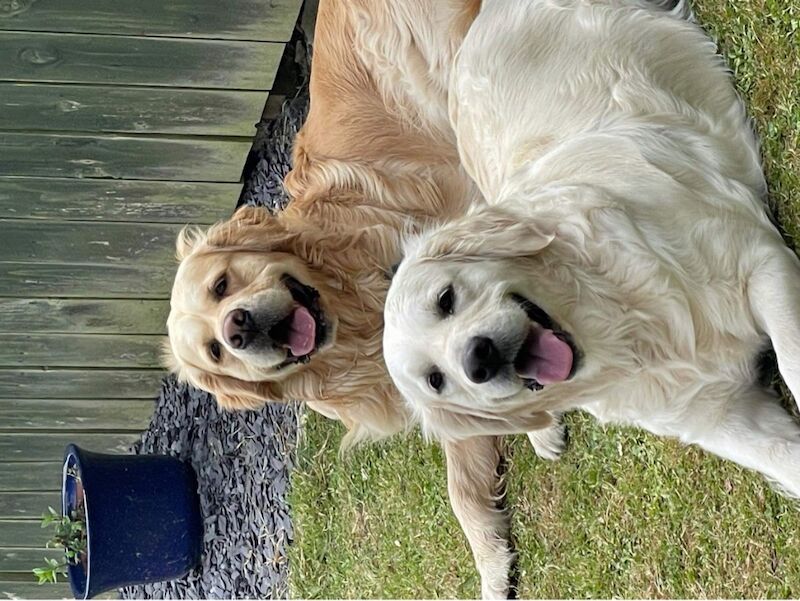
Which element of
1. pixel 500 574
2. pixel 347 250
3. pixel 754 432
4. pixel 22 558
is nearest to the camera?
pixel 754 432

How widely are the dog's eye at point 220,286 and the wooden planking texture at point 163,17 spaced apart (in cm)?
145

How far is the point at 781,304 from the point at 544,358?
0.58m

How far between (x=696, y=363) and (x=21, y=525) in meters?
5.34

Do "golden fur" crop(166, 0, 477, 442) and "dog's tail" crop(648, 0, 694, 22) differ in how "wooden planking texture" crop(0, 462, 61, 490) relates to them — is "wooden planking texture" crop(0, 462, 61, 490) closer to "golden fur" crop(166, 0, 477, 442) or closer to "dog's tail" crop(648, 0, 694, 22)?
"golden fur" crop(166, 0, 477, 442)

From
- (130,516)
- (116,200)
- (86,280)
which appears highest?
(116,200)

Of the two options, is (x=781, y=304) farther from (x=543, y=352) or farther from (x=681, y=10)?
(x=681, y=10)

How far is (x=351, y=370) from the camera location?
4227mm

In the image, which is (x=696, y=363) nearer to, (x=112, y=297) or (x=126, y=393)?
(x=112, y=297)

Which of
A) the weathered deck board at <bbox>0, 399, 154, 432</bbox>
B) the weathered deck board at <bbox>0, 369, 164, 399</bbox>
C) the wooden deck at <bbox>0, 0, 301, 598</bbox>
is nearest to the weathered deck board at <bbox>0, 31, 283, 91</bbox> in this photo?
the wooden deck at <bbox>0, 0, 301, 598</bbox>

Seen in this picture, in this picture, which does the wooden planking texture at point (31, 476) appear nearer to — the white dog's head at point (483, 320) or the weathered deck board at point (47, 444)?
the weathered deck board at point (47, 444)

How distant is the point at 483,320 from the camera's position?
2336mm

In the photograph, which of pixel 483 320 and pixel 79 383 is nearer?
pixel 483 320

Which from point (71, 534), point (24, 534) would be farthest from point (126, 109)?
point (24, 534)

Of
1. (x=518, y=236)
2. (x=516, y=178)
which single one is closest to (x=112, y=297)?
(x=516, y=178)
